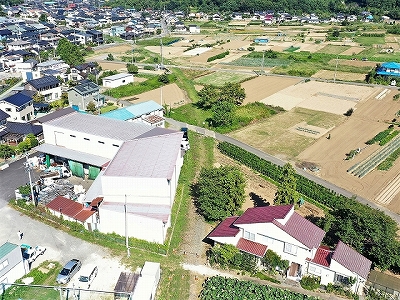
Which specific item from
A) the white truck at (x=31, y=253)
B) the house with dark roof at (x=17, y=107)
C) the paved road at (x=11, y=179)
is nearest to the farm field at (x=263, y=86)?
the house with dark roof at (x=17, y=107)

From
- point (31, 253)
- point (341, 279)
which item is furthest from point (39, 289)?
point (341, 279)

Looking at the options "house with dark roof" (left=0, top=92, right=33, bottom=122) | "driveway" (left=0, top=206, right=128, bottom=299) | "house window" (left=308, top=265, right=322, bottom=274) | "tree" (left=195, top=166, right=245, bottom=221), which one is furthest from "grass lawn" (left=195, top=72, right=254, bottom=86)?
"house window" (left=308, top=265, right=322, bottom=274)

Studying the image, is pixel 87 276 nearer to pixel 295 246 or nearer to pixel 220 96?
pixel 295 246

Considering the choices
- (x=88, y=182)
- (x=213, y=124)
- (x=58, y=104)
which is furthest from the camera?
(x=58, y=104)

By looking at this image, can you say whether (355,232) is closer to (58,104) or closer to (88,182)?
(88,182)

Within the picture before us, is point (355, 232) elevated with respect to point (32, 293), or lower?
elevated

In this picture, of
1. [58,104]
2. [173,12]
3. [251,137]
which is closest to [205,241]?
[251,137]
